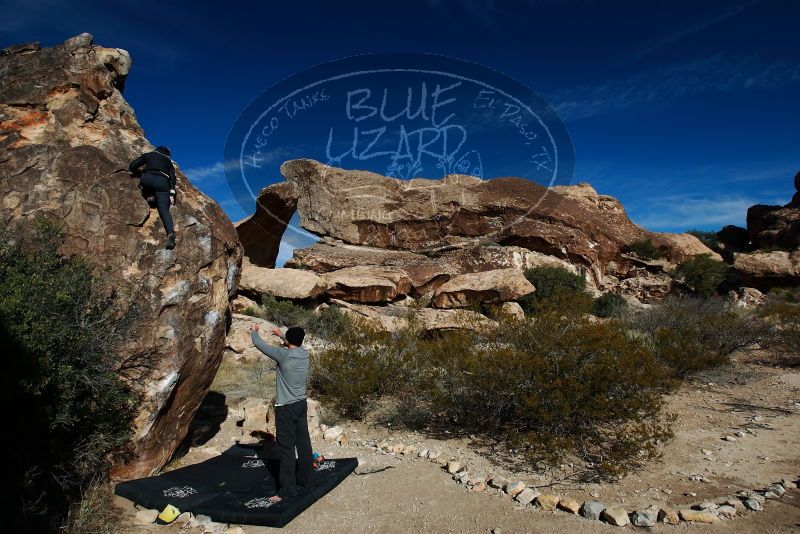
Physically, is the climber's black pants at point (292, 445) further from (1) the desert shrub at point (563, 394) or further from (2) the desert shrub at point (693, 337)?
(2) the desert shrub at point (693, 337)

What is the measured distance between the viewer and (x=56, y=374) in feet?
11.2

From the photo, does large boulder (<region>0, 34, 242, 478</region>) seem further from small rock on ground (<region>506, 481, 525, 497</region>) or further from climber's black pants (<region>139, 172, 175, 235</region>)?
small rock on ground (<region>506, 481, 525, 497</region>)

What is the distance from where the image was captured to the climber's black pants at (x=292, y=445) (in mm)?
4051

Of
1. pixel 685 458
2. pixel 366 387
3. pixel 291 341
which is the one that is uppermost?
pixel 291 341

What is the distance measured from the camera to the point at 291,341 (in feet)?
14.2

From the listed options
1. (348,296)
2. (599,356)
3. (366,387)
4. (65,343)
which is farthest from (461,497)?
(348,296)

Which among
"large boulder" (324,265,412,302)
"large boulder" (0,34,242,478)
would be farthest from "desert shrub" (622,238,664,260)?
"large boulder" (0,34,242,478)

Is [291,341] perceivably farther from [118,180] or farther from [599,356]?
[599,356]

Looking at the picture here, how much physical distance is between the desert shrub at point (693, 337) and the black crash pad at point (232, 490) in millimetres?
6478

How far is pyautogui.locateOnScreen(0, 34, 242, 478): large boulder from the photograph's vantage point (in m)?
4.35

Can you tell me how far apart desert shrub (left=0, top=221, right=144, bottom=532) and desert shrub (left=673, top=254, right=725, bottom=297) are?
2540 centimetres

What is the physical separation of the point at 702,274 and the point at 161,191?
26.0 metres

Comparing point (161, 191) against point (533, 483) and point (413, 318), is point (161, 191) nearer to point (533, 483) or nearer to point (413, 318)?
point (533, 483)

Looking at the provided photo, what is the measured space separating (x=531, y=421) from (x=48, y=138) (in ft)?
19.6
